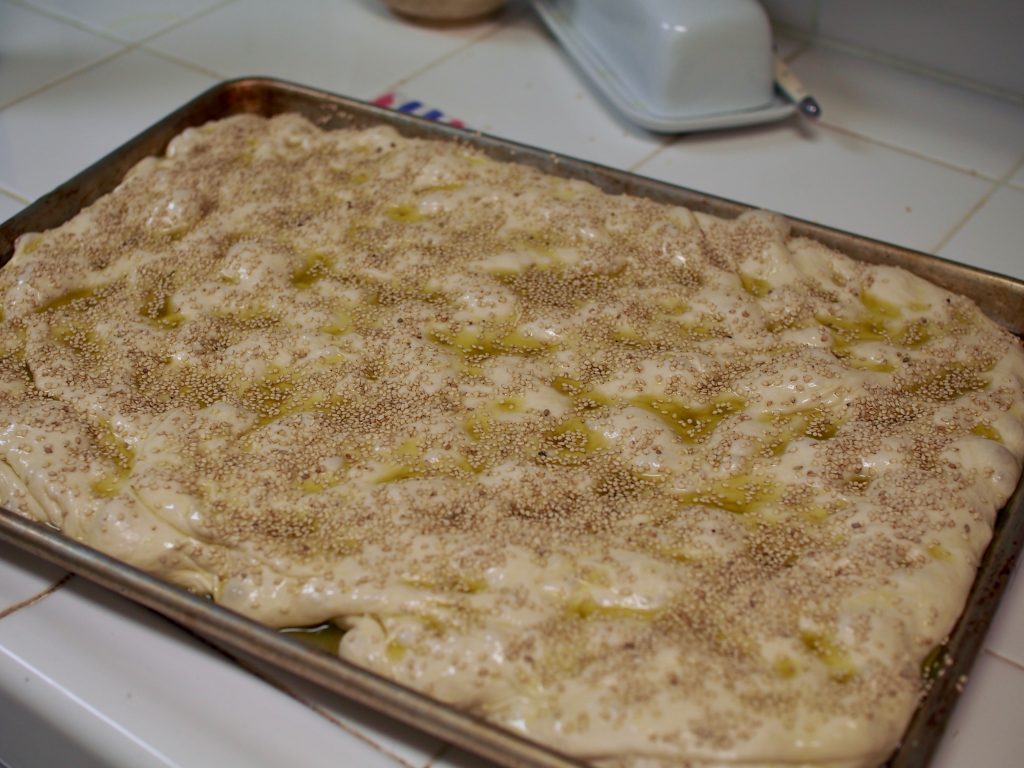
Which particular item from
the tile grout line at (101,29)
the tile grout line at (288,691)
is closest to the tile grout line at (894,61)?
the tile grout line at (101,29)

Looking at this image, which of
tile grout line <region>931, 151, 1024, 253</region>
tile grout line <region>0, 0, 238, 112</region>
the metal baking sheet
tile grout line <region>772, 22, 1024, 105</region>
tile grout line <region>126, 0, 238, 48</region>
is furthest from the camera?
tile grout line <region>126, 0, 238, 48</region>

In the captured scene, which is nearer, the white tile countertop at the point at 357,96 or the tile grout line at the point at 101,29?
the white tile countertop at the point at 357,96

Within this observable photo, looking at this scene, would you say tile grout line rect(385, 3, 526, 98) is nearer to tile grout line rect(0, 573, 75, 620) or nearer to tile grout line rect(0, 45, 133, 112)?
tile grout line rect(0, 45, 133, 112)

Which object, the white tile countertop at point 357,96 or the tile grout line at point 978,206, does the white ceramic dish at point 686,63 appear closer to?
the white tile countertop at point 357,96

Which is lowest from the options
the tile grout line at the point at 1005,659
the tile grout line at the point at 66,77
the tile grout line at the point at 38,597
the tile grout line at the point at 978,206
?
the tile grout line at the point at 1005,659

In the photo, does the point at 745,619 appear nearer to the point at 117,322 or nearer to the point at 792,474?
the point at 792,474

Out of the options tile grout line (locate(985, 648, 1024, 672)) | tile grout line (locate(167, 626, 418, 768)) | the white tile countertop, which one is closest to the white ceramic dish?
the white tile countertop

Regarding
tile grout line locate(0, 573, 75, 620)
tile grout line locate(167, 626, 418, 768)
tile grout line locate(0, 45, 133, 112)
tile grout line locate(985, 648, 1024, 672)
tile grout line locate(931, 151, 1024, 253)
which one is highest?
tile grout line locate(0, 45, 133, 112)
